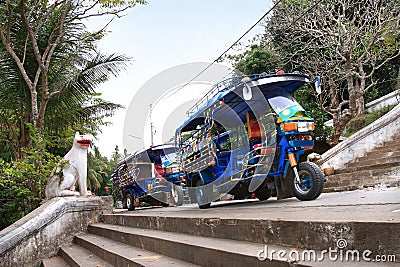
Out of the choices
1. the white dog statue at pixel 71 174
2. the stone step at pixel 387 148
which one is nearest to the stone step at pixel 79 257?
the white dog statue at pixel 71 174

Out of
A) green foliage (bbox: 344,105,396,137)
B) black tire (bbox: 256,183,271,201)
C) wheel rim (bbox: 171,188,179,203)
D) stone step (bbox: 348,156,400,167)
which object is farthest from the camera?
green foliage (bbox: 344,105,396,137)

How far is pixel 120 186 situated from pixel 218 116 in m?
7.39

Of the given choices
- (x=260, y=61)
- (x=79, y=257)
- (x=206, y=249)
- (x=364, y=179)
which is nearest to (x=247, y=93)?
(x=206, y=249)

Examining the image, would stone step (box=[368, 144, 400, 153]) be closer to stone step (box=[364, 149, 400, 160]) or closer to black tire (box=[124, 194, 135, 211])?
stone step (box=[364, 149, 400, 160])

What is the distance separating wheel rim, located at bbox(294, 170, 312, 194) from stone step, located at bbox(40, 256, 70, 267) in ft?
12.2

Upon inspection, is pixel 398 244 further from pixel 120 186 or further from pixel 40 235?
pixel 120 186

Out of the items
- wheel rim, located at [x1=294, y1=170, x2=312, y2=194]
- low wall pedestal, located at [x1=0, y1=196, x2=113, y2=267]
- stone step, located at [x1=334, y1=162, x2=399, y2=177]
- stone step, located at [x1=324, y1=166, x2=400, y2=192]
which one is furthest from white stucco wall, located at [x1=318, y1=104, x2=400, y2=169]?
low wall pedestal, located at [x1=0, y1=196, x2=113, y2=267]

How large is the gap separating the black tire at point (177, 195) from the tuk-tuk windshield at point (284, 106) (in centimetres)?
506

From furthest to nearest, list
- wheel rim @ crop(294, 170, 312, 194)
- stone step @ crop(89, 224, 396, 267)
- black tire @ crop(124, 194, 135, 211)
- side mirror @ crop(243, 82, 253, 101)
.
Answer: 1. black tire @ crop(124, 194, 135, 211)
2. side mirror @ crop(243, 82, 253, 101)
3. wheel rim @ crop(294, 170, 312, 194)
4. stone step @ crop(89, 224, 396, 267)

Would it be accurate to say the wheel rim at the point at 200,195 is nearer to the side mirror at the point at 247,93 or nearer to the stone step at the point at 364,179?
the side mirror at the point at 247,93

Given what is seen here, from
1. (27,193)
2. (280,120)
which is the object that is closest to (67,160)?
(27,193)

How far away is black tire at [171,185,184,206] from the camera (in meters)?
10.1

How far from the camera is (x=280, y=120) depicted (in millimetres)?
5363

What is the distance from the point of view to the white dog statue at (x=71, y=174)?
23.1 ft
